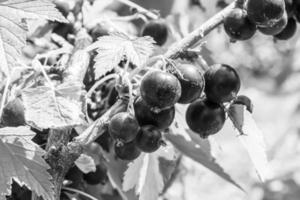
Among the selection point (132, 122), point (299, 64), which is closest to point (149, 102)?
point (132, 122)

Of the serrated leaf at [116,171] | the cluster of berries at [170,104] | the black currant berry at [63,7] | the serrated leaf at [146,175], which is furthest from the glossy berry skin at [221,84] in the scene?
the black currant berry at [63,7]

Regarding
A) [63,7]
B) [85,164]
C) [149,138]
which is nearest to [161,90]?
[149,138]

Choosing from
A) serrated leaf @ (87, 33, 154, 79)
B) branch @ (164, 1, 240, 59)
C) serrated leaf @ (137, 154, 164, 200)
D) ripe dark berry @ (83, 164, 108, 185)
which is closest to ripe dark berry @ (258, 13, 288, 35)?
branch @ (164, 1, 240, 59)

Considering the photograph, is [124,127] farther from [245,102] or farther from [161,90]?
[245,102]

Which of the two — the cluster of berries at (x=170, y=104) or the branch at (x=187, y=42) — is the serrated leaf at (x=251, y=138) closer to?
the cluster of berries at (x=170, y=104)

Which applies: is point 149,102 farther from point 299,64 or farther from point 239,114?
point 299,64

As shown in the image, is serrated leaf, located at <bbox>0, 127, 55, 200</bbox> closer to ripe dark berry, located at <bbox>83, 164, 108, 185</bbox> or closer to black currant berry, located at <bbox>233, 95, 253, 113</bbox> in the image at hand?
ripe dark berry, located at <bbox>83, 164, 108, 185</bbox>
